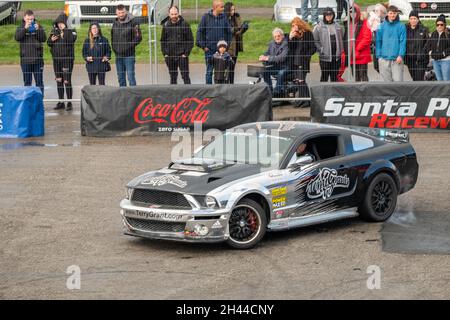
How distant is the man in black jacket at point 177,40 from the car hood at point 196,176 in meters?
9.57

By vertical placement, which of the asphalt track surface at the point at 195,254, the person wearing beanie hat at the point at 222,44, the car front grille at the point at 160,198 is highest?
the person wearing beanie hat at the point at 222,44

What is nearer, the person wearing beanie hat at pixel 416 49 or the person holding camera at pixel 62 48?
the person wearing beanie hat at pixel 416 49

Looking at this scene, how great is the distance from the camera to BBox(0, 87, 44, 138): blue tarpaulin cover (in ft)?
68.4

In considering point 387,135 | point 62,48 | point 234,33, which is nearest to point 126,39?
point 62,48

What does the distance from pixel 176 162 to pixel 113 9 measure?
15.1 metres

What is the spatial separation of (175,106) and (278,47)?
9.30 ft

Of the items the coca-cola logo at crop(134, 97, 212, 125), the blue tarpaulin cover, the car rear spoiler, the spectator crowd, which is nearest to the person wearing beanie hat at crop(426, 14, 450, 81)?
the spectator crowd

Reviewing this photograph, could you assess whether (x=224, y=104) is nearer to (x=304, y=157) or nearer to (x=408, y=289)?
(x=304, y=157)

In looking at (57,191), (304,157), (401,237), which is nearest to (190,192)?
(304,157)

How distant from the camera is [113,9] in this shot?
27.5 m

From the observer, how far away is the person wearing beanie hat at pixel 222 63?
21.9 metres

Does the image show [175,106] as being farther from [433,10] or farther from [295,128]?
[433,10]

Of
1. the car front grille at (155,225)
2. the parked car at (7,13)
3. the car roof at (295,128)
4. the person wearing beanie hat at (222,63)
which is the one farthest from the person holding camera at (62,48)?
the car front grille at (155,225)

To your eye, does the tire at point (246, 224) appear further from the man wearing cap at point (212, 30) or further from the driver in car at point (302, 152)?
the man wearing cap at point (212, 30)
